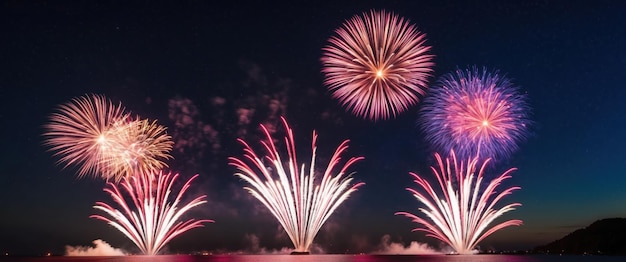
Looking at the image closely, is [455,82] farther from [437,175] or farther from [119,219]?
[119,219]

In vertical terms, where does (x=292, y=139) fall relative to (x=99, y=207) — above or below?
above

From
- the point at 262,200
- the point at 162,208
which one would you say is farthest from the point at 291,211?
the point at 162,208

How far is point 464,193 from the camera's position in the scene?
5544 cm

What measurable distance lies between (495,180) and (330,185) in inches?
635

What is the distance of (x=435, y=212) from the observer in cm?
5544

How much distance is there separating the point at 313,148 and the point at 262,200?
22.8 feet

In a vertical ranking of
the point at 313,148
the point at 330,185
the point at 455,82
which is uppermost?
the point at 455,82

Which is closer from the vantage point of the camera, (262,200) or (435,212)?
(262,200)

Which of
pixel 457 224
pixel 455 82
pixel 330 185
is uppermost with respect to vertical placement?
pixel 455 82

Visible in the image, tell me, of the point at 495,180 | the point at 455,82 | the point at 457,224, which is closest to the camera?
the point at 455,82

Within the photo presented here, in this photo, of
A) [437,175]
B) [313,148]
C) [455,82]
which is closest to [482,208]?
[437,175]

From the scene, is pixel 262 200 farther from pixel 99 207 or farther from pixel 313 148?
pixel 99 207

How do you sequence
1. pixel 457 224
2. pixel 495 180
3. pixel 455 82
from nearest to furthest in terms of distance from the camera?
pixel 455 82 < pixel 495 180 < pixel 457 224

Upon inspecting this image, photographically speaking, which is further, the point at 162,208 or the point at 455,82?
the point at 162,208
